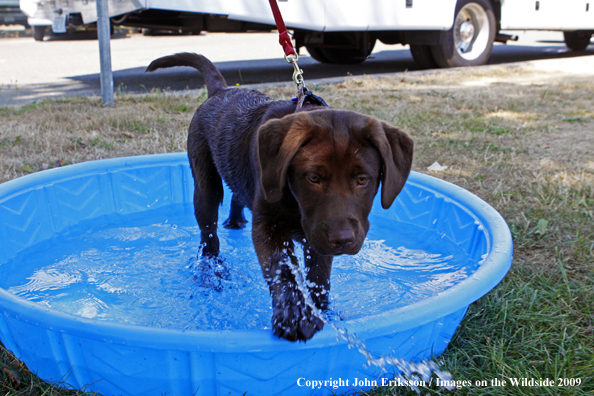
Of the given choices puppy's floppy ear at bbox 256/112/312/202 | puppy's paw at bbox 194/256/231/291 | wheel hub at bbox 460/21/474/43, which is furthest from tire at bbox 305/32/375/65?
puppy's floppy ear at bbox 256/112/312/202

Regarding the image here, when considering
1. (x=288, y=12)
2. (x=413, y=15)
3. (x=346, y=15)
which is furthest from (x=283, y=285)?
(x=413, y=15)

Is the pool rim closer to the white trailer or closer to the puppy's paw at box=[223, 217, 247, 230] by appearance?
the puppy's paw at box=[223, 217, 247, 230]

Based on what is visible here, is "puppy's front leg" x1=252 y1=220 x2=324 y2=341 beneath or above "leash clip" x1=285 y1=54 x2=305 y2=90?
beneath

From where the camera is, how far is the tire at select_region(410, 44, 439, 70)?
9070 mm

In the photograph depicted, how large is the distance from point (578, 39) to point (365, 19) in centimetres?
797

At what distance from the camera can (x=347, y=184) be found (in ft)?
6.78

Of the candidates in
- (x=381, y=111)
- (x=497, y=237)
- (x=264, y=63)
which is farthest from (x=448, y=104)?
(x=264, y=63)

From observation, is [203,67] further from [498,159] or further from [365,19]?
[365,19]

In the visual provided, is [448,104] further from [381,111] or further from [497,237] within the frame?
[497,237]

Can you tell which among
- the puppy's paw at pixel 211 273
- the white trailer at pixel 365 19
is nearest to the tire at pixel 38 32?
the white trailer at pixel 365 19

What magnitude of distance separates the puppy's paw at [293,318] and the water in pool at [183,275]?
53 centimetres

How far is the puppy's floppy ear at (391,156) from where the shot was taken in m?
2.10

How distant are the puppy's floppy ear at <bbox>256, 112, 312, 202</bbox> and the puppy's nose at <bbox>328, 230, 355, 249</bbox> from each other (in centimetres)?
30

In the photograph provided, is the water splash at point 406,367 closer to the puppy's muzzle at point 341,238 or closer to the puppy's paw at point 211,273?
the puppy's muzzle at point 341,238
